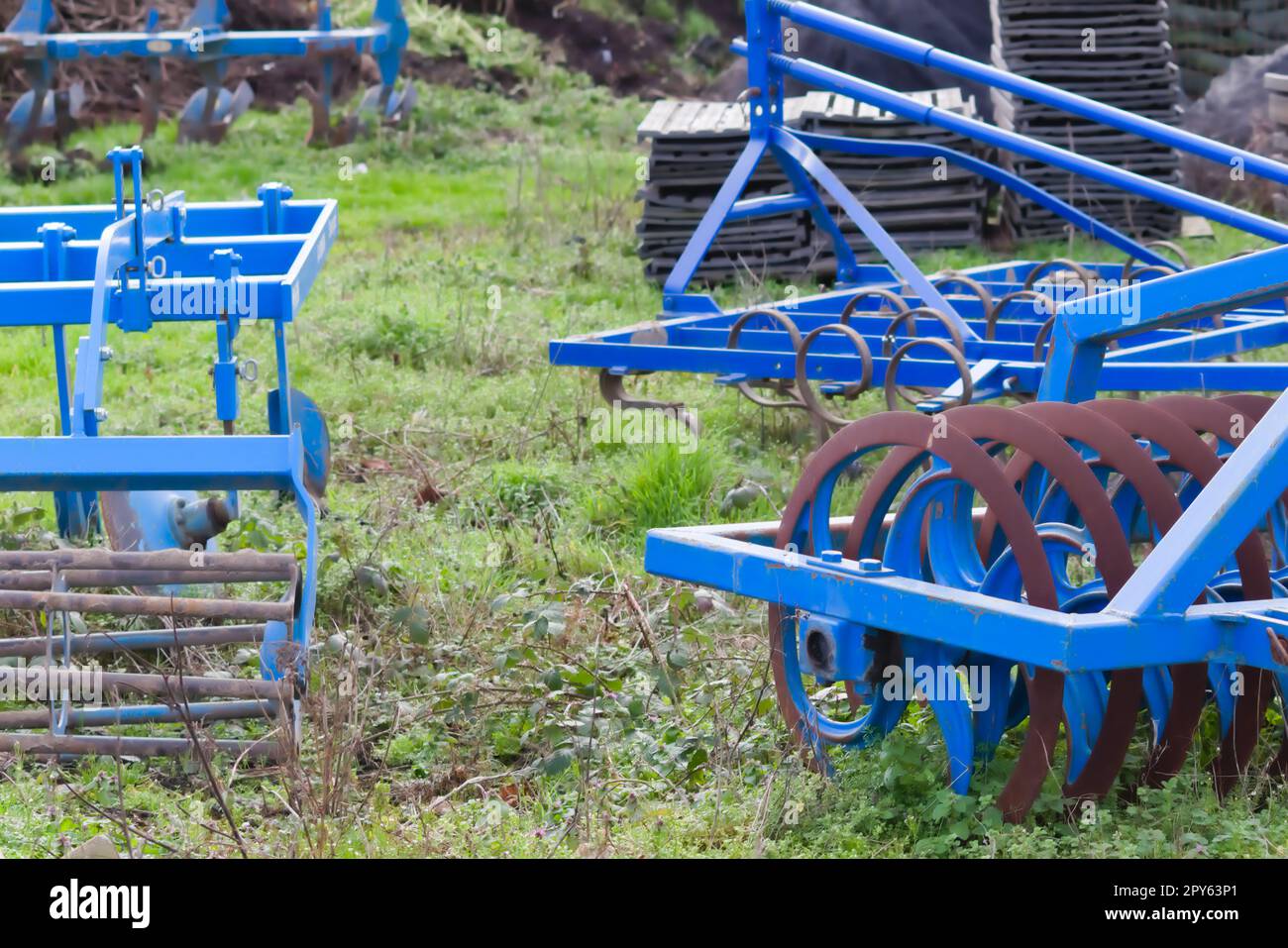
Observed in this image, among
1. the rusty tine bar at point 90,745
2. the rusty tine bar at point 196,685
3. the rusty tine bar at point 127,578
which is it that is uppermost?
the rusty tine bar at point 127,578

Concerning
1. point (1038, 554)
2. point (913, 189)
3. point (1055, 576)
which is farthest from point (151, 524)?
point (913, 189)

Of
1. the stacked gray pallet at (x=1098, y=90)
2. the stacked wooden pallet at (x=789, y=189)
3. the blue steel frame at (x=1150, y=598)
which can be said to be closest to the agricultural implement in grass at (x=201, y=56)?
the stacked wooden pallet at (x=789, y=189)

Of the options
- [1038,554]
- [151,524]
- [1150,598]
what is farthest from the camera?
[151,524]

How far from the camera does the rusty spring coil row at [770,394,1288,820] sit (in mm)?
3064

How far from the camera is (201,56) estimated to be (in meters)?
11.9

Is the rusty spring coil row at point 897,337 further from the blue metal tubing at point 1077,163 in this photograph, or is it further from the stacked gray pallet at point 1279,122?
the stacked gray pallet at point 1279,122

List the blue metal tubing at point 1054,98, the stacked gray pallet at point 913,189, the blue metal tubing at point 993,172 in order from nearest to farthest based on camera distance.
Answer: the blue metal tubing at point 1054,98, the blue metal tubing at point 993,172, the stacked gray pallet at point 913,189

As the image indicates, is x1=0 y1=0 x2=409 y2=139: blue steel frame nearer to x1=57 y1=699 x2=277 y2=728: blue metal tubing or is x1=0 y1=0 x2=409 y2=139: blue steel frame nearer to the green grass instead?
the green grass

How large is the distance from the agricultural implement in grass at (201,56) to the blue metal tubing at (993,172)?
6.09 metres

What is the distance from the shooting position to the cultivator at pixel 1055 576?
2.89 meters

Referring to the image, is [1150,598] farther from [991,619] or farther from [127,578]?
[127,578]

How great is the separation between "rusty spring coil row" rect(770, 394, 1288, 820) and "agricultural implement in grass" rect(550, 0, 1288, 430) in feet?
5.11

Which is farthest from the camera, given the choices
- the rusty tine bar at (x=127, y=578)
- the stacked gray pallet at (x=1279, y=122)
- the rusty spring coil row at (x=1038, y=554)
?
the stacked gray pallet at (x=1279, y=122)

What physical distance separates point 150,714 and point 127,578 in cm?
34
